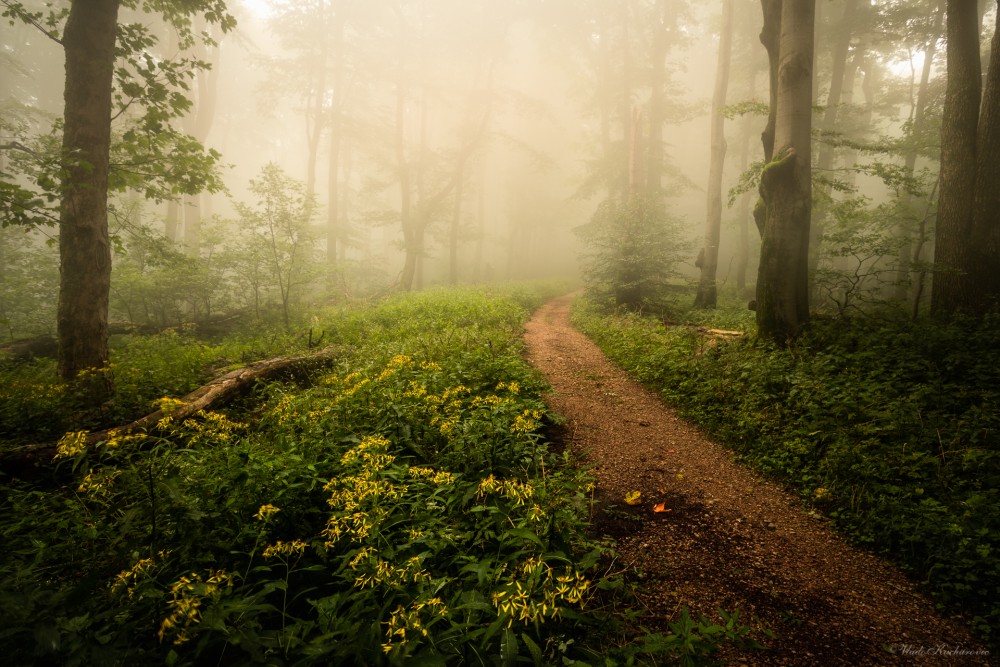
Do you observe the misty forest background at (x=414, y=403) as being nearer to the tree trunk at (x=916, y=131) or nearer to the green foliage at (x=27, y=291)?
the green foliage at (x=27, y=291)

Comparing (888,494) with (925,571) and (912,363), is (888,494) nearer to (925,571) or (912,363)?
(925,571)

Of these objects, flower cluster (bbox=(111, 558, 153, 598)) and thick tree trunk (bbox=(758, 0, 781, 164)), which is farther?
thick tree trunk (bbox=(758, 0, 781, 164))

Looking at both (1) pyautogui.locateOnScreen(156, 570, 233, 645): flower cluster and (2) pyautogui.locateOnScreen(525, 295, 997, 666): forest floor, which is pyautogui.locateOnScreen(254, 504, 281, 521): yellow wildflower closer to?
(1) pyautogui.locateOnScreen(156, 570, 233, 645): flower cluster

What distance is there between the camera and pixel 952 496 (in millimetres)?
3449

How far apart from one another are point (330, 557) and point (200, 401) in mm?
4304

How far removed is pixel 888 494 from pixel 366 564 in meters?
4.68

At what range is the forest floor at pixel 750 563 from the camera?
95.6 inches

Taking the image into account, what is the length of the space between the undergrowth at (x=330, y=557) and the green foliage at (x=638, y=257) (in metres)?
11.1

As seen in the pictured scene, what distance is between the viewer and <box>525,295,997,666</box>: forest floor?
2.43 meters

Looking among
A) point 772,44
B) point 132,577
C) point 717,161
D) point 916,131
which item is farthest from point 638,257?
point 132,577

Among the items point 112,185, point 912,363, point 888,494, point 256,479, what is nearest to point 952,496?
point 888,494

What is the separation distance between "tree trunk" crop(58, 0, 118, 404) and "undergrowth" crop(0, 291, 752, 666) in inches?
121

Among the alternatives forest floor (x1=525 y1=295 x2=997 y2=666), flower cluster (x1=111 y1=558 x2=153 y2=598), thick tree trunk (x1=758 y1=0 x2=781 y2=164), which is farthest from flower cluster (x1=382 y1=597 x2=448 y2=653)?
thick tree trunk (x1=758 y1=0 x2=781 y2=164)

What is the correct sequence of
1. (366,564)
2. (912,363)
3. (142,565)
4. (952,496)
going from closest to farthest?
(142,565) < (366,564) < (952,496) < (912,363)
